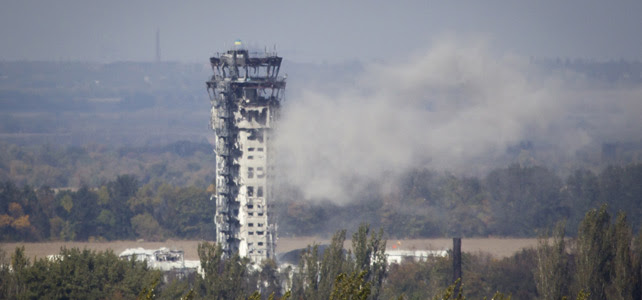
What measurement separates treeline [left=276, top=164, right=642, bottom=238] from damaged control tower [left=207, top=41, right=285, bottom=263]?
25.0 m

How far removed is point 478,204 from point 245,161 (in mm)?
44469

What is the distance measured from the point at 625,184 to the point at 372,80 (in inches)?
1107

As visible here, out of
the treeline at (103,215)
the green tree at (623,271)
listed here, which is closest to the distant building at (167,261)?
the treeline at (103,215)

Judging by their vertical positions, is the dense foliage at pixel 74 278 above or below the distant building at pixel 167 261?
above

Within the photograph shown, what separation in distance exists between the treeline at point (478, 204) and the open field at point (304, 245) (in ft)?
8.19

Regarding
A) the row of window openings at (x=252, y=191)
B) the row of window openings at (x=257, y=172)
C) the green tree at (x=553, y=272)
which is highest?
the row of window openings at (x=257, y=172)

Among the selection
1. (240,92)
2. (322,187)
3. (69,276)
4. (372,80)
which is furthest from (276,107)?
(372,80)

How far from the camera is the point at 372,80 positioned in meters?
122

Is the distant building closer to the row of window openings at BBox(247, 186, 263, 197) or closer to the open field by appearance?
the open field

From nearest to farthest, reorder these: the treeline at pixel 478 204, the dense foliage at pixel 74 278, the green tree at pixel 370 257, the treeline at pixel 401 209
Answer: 1. the dense foliage at pixel 74 278
2. the green tree at pixel 370 257
3. the treeline at pixel 478 204
4. the treeline at pixel 401 209

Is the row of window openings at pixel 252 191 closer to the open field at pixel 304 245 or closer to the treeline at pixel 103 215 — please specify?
the open field at pixel 304 245

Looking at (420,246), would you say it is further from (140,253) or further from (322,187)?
(140,253)

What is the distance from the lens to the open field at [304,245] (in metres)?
97.3

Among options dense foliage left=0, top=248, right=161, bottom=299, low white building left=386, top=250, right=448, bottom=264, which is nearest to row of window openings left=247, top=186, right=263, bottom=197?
low white building left=386, top=250, right=448, bottom=264
